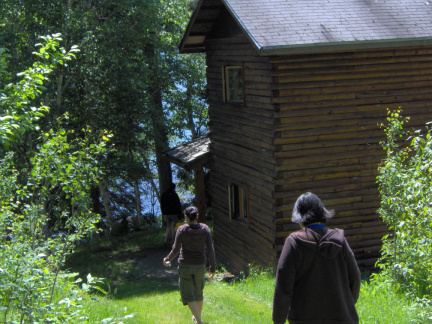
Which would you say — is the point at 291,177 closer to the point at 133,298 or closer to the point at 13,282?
the point at 133,298

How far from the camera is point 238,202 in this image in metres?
14.1

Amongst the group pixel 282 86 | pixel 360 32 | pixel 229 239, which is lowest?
pixel 229 239

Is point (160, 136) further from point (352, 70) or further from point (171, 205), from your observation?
point (352, 70)

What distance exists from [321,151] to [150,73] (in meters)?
8.41

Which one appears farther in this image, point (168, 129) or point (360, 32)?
point (168, 129)

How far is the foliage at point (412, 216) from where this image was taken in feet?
21.5

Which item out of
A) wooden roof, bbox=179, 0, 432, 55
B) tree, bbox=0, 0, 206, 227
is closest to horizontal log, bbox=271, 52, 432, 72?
wooden roof, bbox=179, 0, 432, 55

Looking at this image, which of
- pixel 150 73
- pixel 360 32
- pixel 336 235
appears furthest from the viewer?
pixel 150 73

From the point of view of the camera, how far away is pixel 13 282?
4191 millimetres

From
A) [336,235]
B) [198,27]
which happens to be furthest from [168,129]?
[336,235]

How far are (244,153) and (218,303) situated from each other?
4.51m

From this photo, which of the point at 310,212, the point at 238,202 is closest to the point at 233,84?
the point at 238,202

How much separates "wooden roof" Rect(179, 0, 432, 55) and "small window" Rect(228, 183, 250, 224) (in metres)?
3.97

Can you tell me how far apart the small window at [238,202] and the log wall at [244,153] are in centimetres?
16
